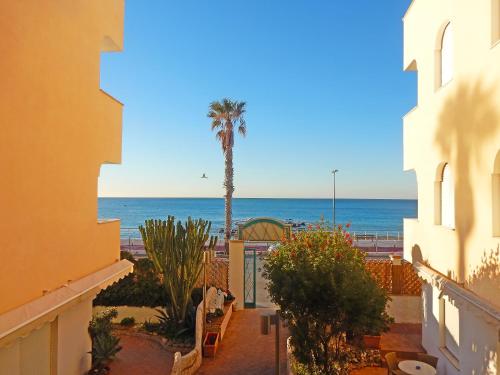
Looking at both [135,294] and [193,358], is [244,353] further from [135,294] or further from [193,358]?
[135,294]

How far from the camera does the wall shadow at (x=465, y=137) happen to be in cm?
700

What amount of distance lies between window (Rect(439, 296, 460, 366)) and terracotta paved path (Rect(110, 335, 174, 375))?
7.62 m

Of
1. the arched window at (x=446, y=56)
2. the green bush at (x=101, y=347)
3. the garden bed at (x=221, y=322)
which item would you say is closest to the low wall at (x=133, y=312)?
the garden bed at (x=221, y=322)

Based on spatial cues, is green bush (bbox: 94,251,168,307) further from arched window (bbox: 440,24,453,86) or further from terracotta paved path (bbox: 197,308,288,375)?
arched window (bbox: 440,24,453,86)

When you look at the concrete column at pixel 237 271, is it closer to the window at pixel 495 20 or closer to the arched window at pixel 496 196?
the arched window at pixel 496 196

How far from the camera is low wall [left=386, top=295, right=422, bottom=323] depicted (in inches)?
574

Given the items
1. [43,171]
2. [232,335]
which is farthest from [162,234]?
[43,171]

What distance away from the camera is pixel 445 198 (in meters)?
9.66

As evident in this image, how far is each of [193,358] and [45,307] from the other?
5145mm

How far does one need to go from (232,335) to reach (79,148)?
8.44m

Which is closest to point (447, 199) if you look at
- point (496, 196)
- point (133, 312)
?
point (496, 196)

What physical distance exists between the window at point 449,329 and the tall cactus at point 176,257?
24.4 ft

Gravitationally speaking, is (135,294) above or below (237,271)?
below

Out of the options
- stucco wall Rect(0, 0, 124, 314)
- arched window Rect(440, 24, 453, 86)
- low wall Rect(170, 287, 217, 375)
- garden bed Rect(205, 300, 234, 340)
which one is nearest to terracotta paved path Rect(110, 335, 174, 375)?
low wall Rect(170, 287, 217, 375)
